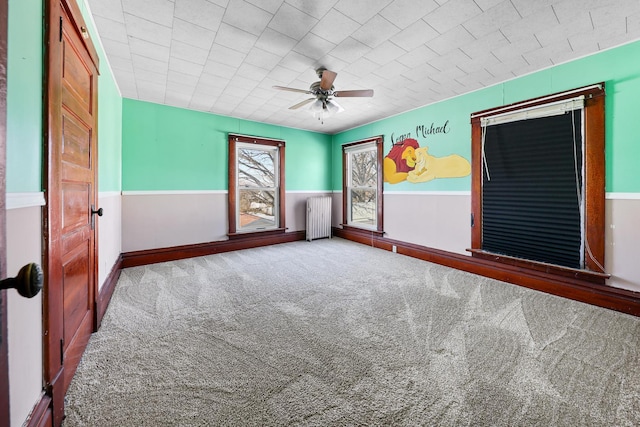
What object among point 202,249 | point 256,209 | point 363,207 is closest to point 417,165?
point 363,207

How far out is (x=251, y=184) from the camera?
205 inches

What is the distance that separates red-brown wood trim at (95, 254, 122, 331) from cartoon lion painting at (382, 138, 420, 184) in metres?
4.31

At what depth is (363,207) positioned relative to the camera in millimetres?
5746

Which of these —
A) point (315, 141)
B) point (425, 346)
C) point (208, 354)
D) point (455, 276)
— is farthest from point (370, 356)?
point (315, 141)

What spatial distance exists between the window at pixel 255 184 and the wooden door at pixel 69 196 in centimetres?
278

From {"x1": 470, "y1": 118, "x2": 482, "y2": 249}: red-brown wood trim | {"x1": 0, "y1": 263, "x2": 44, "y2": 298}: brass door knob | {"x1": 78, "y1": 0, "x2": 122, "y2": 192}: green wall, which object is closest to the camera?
{"x1": 0, "y1": 263, "x2": 44, "y2": 298}: brass door knob

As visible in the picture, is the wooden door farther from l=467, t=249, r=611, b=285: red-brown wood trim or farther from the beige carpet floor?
l=467, t=249, r=611, b=285: red-brown wood trim

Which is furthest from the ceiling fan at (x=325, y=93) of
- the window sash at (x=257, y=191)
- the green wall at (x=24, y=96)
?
the window sash at (x=257, y=191)

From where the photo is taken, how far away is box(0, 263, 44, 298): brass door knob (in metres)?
0.54

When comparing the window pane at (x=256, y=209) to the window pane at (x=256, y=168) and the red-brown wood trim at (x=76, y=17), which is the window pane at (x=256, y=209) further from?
the red-brown wood trim at (x=76, y=17)

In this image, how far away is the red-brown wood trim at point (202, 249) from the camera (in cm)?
391

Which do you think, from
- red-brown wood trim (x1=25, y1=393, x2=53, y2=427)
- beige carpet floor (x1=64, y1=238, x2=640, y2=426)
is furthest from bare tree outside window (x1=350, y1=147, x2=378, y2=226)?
red-brown wood trim (x1=25, y1=393, x2=53, y2=427)

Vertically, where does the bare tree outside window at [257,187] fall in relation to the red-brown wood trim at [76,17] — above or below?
below

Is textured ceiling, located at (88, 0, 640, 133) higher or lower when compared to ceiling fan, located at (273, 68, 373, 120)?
higher
